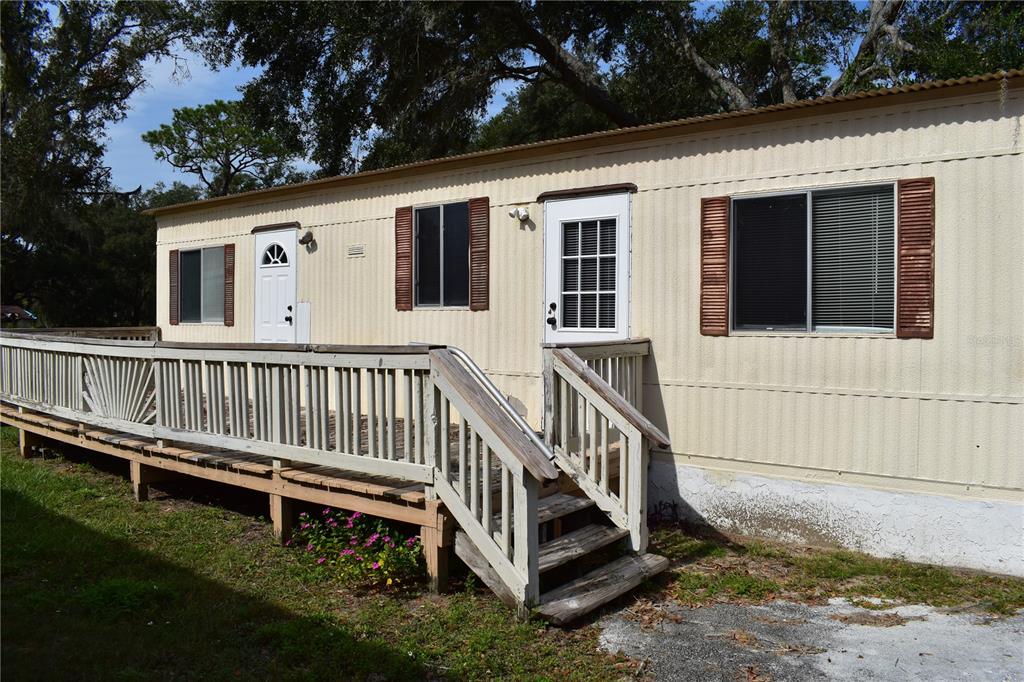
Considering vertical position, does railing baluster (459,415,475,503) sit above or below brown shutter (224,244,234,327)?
below

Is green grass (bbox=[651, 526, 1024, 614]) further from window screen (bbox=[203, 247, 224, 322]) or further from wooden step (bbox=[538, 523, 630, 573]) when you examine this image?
window screen (bbox=[203, 247, 224, 322])

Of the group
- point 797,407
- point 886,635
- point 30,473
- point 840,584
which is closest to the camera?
point 886,635

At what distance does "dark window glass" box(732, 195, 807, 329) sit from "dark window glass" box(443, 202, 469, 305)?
2697mm

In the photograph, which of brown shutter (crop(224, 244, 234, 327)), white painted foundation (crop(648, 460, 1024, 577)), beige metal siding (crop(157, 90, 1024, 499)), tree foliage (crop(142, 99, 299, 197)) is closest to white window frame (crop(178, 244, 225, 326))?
brown shutter (crop(224, 244, 234, 327))

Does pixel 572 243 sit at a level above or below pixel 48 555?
above

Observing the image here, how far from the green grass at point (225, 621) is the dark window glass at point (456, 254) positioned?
9.85 ft

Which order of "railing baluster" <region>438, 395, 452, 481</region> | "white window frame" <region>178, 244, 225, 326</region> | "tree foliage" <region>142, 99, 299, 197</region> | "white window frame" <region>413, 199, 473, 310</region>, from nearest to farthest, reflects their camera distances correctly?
1. "railing baluster" <region>438, 395, 452, 481</region>
2. "white window frame" <region>413, 199, 473, 310</region>
3. "white window frame" <region>178, 244, 225, 326</region>
4. "tree foliage" <region>142, 99, 299, 197</region>

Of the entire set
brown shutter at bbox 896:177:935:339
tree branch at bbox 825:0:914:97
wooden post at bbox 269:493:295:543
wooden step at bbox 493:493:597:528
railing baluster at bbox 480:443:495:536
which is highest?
tree branch at bbox 825:0:914:97

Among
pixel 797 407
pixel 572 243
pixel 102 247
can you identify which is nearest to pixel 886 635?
pixel 797 407

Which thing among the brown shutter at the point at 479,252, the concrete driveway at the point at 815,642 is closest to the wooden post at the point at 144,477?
the brown shutter at the point at 479,252

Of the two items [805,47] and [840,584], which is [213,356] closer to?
[840,584]

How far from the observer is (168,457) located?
665cm

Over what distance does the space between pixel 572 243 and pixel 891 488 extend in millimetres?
3188

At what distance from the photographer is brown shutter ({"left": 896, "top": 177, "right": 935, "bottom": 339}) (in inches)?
210
